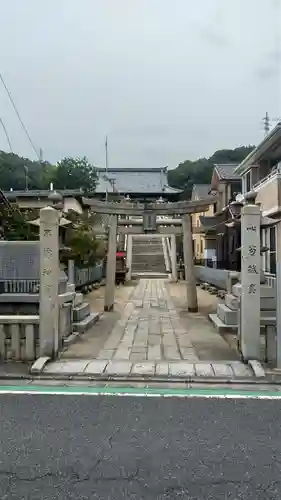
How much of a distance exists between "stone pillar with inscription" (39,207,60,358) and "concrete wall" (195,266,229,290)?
891 centimetres

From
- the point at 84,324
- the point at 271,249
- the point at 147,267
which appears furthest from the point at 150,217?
the point at 147,267

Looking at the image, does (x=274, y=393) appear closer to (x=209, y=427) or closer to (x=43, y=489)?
(x=209, y=427)

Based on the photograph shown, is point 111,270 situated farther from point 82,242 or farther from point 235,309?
point 235,309

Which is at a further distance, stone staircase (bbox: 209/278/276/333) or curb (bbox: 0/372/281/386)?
stone staircase (bbox: 209/278/276/333)

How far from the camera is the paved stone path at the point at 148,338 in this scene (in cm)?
779

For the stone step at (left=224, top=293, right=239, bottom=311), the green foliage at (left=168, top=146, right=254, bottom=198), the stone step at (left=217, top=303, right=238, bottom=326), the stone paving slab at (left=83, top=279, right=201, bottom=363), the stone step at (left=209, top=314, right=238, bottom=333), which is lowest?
the stone paving slab at (left=83, top=279, right=201, bottom=363)

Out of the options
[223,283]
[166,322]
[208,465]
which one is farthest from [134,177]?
[208,465]

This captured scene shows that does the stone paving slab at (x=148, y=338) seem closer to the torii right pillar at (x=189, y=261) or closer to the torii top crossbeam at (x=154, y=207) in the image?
the torii right pillar at (x=189, y=261)

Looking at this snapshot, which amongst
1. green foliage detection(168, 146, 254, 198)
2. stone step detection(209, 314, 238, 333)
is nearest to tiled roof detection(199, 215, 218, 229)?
stone step detection(209, 314, 238, 333)

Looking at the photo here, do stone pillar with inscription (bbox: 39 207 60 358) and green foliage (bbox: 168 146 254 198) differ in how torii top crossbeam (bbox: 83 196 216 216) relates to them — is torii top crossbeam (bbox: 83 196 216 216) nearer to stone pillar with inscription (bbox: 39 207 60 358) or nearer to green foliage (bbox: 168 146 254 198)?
stone pillar with inscription (bbox: 39 207 60 358)

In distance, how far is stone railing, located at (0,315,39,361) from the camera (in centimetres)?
738

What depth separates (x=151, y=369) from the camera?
6719 millimetres

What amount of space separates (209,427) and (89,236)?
13.0 m

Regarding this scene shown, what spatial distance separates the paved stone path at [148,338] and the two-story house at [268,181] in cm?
362
